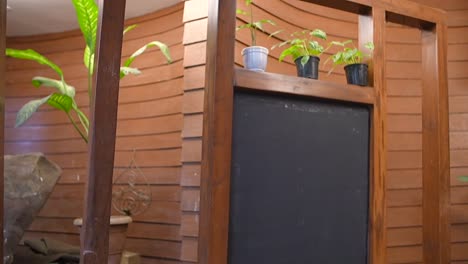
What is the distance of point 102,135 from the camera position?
1.15 metres

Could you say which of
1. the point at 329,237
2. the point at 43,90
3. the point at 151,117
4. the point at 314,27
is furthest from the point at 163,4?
the point at 329,237

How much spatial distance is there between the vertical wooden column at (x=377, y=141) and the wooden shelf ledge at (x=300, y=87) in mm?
59

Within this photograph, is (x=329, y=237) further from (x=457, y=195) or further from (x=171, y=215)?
(x=457, y=195)

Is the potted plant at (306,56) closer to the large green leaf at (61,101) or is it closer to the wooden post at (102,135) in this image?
the wooden post at (102,135)

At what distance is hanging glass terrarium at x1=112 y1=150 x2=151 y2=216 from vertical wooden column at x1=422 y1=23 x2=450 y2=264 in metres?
1.67

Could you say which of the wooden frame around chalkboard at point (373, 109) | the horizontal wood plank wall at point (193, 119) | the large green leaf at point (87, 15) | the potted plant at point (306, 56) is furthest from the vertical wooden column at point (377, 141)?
the large green leaf at point (87, 15)

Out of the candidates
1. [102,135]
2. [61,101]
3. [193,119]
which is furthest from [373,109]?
[61,101]

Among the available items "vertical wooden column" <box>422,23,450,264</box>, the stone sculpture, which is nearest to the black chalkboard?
"vertical wooden column" <box>422,23,450,264</box>

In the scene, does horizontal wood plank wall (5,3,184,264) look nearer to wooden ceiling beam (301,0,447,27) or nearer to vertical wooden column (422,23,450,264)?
wooden ceiling beam (301,0,447,27)

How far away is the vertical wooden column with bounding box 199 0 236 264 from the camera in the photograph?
1.36 metres

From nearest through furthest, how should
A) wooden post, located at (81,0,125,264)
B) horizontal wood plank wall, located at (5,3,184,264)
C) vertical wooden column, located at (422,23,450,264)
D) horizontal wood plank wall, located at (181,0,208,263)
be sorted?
wooden post, located at (81,0,125,264) → vertical wooden column, located at (422,23,450,264) → horizontal wood plank wall, located at (181,0,208,263) → horizontal wood plank wall, located at (5,3,184,264)

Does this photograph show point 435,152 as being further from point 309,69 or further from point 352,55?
point 309,69

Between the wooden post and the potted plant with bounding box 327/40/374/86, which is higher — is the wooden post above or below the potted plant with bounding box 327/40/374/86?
below

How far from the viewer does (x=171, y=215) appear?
2.57 metres
